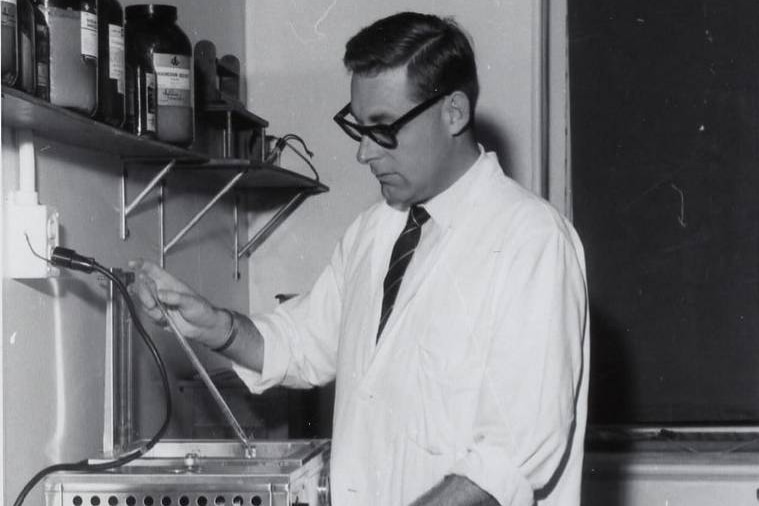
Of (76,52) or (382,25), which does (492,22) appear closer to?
(382,25)

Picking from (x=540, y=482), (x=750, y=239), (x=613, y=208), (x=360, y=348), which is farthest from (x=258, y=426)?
(x=750, y=239)

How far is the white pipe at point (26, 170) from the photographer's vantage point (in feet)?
4.50

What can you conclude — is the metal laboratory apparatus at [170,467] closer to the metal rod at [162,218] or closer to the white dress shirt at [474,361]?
the white dress shirt at [474,361]

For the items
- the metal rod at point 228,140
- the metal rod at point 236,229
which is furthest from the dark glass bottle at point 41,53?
the metal rod at point 236,229

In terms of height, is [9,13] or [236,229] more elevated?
[9,13]

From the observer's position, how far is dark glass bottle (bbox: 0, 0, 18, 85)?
1.17 meters

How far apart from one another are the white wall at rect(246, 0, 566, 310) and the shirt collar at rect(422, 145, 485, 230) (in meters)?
0.95

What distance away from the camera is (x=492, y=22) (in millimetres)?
2648

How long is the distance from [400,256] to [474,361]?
0.86 ft

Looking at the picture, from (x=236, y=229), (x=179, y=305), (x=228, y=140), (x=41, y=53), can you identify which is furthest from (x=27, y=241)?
(x=236, y=229)

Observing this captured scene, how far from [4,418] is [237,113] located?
112cm

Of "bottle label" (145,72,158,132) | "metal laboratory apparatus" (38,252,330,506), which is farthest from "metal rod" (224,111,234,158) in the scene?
"metal laboratory apparatus" (38,252,330,506)

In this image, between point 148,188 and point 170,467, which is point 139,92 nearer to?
point 148,188

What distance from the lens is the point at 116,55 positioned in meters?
1.51
